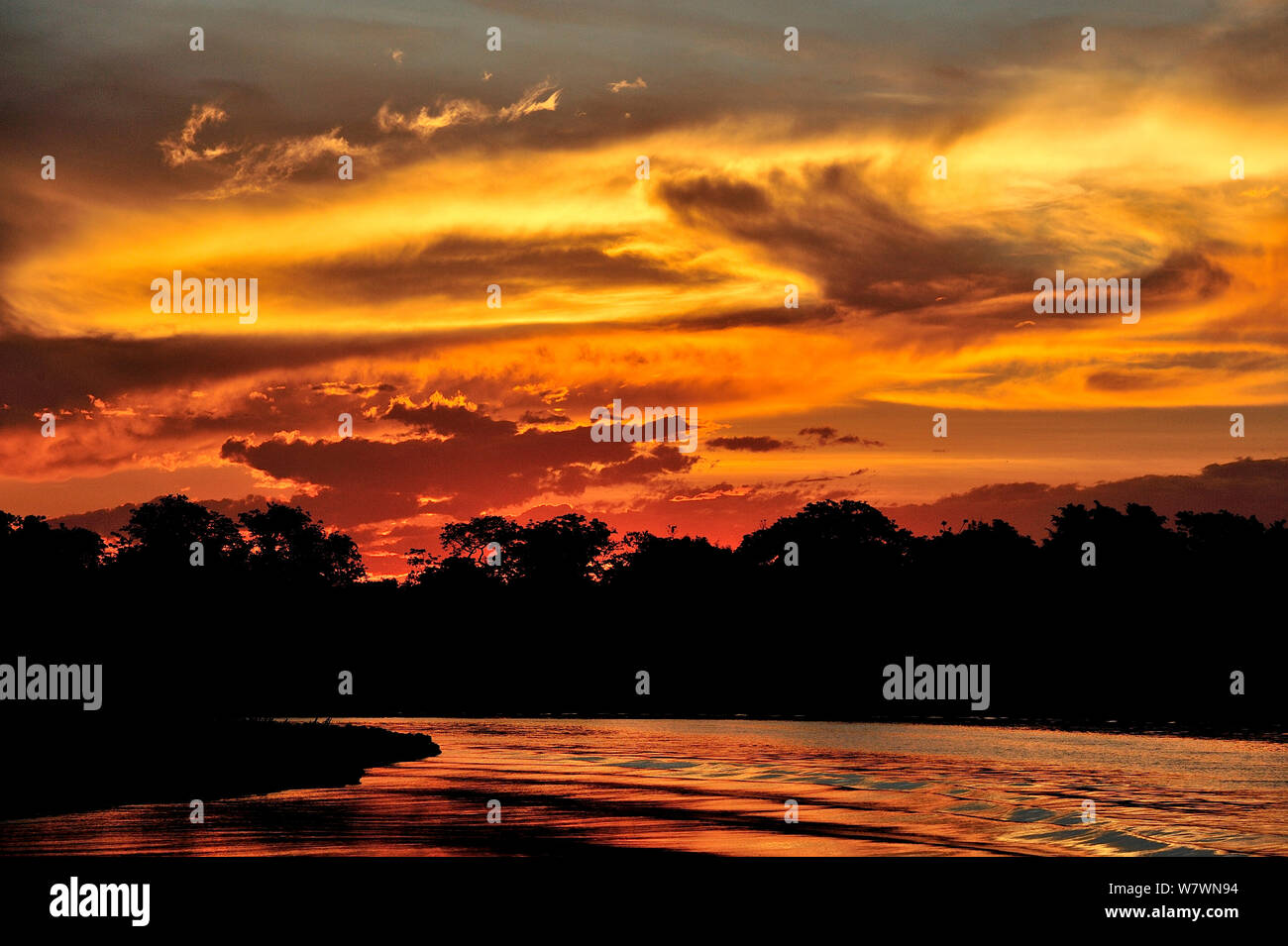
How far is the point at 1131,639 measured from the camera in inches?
6471

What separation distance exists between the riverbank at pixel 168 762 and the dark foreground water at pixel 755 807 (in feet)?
7.32

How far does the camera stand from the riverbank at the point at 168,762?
41.4m

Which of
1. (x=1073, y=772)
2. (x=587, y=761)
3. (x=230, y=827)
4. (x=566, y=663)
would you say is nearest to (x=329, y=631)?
(x=566, y=663)

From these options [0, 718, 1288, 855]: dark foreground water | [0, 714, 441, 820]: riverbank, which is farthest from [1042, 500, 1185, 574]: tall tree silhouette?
[0, 714, 441, 820]: riverbank

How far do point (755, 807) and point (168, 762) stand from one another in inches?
888

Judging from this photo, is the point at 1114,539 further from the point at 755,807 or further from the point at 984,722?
the point at 755,807

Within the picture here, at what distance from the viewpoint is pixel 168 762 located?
160 ft

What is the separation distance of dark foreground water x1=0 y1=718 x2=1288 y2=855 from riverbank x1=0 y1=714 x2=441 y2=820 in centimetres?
223

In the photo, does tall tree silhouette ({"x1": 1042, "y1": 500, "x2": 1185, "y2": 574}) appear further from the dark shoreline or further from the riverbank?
the riverbank

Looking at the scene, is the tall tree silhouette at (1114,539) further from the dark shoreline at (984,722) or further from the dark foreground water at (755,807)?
the dark foreground water at (755,807)

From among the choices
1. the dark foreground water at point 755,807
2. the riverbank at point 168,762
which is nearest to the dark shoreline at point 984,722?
the dark foreground water at point 755,807

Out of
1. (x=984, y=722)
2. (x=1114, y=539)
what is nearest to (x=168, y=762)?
(x=984, y=722)
